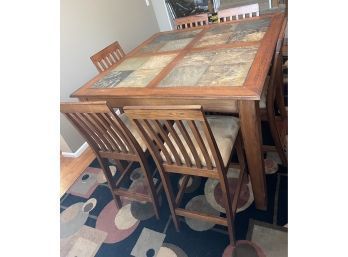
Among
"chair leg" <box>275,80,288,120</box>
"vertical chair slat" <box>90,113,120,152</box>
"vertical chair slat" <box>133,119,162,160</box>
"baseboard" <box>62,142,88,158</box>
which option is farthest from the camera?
"baseboard" <box>62,142,88,158</box>

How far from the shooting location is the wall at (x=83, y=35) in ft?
7.27

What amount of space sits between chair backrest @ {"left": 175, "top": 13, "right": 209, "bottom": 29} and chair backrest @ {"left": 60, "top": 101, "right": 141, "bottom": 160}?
140 cm

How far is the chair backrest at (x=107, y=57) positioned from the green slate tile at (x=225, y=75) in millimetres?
949

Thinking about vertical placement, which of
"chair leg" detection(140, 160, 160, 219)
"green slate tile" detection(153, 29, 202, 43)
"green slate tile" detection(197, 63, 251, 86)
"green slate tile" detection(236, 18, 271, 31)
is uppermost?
"green slate tile" detection(153, 29, 202, 43)

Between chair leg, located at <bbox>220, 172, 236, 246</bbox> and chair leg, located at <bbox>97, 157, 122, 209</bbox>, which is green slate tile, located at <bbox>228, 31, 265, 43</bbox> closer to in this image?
chair leg, located at <bbox>220, 172, 236, 246</bbox>

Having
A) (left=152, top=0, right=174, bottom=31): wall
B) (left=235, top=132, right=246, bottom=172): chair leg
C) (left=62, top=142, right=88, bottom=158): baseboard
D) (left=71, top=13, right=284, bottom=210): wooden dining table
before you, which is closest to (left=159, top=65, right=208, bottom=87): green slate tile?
(left=71, top=13, right=284, bottom=210): wooden dining table

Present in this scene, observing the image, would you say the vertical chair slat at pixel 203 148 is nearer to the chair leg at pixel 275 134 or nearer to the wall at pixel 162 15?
the chair leg at pixel 275 134

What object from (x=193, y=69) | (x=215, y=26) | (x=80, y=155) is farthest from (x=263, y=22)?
(x=80, y=155)

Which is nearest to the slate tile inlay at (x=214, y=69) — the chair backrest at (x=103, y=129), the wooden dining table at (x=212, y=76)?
the wooden dining table at (x=212, y=76)

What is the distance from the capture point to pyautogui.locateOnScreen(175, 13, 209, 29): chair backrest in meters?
2.19

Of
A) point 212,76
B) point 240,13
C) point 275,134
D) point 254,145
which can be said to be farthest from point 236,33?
point 254,145

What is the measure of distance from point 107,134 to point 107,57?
0.94 m

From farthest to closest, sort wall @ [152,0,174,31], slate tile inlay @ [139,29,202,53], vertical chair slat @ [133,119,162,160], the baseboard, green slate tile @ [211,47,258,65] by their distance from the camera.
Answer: wall @ [152,0,174,31] < the baseboard < slate tile inlay @ [139,29,202,53] < green slate tile @ [211,47,258,65] < vertical chair slat @ [133,119,162,160]

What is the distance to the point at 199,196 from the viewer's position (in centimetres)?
163
